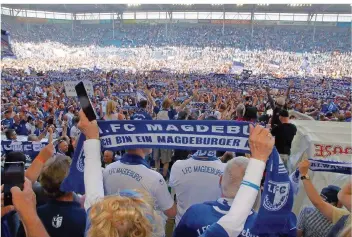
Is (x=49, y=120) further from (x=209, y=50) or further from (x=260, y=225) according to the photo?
(x=209, y=50)

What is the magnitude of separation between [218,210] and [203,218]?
87mm

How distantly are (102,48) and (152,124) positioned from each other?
55.5 m

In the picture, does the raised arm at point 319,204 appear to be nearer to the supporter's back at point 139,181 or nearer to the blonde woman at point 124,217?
the supporter's back at point 139,181

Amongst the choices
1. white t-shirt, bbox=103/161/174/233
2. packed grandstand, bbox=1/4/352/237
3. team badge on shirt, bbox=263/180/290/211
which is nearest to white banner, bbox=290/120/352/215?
packed grandstand, bbox=1/4/352/237

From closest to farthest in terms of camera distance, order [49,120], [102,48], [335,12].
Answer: [49,120] < [335,12] < [102,48]

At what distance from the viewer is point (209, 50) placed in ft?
172

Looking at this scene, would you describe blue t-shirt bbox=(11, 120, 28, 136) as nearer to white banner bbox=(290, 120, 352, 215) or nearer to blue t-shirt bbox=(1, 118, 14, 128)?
blue t-shirt bbox=(1, 118, 14, 128)

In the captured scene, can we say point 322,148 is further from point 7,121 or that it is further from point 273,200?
point 7,121

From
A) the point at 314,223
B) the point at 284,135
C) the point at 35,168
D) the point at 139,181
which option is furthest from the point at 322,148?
the point at 35,168

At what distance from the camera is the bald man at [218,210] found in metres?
2.03

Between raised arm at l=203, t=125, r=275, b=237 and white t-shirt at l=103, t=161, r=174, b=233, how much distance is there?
1.33 m

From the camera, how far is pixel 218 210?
2.06 meters

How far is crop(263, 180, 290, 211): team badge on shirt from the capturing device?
196 cm

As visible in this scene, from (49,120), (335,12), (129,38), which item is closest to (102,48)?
(129,38)
